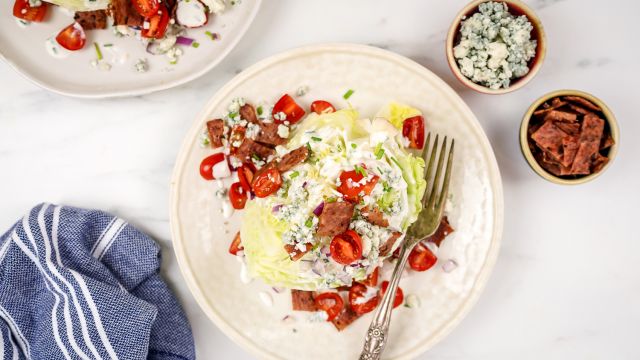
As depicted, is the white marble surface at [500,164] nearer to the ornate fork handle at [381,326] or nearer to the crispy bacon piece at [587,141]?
the crispy bacon piece at [587,141]

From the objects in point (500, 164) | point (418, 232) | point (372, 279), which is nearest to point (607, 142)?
point (500, 164)

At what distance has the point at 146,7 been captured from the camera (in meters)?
2.71

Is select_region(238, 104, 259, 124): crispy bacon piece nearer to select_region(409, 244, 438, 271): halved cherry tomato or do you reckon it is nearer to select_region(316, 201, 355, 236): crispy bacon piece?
select_region(316, 201, 355, 236): crispy bacon piece

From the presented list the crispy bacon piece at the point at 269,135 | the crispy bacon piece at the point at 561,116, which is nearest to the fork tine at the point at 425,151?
the crispy bacon piece at the point at 561,116

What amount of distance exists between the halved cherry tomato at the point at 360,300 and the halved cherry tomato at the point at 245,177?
0.73m

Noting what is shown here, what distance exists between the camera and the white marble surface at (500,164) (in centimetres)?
296

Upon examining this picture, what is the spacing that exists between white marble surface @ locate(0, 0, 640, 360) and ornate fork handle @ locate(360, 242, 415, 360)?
0.55m

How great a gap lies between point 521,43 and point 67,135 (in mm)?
2369

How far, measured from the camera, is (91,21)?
9.39 ft

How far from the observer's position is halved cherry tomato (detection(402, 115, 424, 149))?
274 cm

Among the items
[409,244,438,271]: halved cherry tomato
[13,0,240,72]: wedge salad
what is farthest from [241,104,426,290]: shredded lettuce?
[13,0,240,72]: wedge salad

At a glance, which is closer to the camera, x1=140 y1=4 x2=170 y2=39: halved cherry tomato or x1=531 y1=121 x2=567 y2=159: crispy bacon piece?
x1=531 y1=121 x2=567 y2=159: crispy bacon piece

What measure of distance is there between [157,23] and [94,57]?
418 mm

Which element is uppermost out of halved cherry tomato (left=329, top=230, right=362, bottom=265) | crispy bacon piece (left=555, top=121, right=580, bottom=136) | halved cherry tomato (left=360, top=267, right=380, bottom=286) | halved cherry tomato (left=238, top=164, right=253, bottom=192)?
crispy bacon piece (left=555, top=121, right=580, bottom=136)
